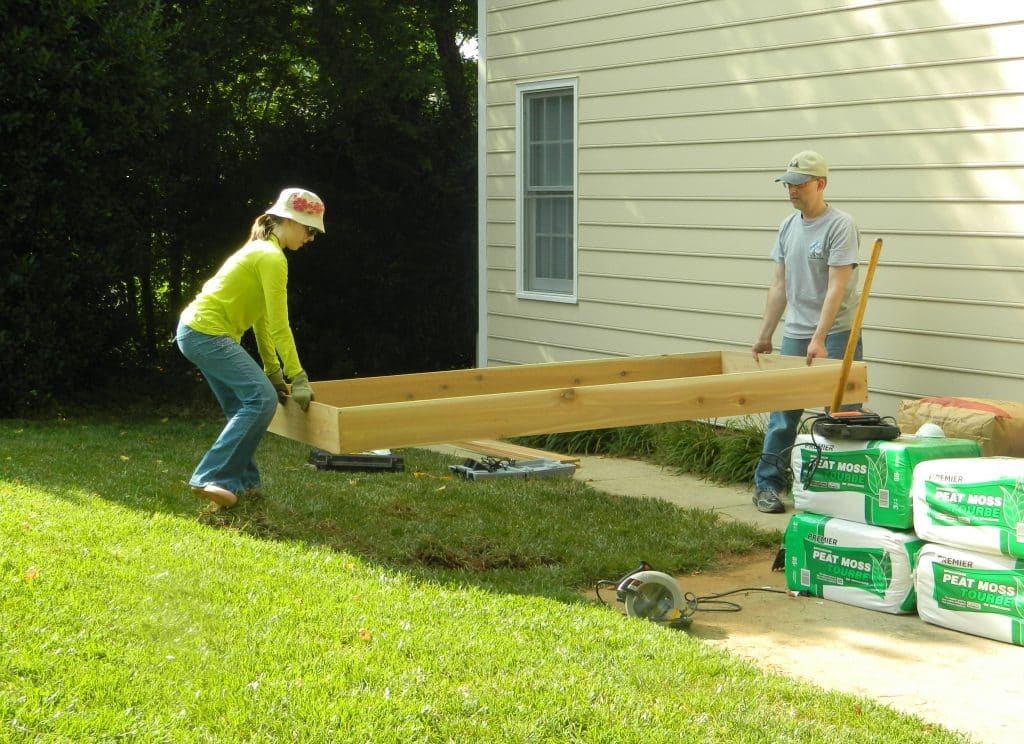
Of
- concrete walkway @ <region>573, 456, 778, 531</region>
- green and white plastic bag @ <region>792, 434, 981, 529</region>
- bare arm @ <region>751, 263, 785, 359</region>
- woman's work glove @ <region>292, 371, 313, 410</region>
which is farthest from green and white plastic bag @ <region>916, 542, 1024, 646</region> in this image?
woman's work glove @ <region>292, 371, 313, 410</region>

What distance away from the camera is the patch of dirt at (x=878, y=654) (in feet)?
15.1

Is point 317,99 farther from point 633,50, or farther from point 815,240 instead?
point 815,240

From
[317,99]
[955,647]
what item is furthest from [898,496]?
[317,99]

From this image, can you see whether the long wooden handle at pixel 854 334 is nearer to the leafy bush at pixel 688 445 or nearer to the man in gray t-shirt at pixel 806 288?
the man in gray t-shirt at pixel 806 288

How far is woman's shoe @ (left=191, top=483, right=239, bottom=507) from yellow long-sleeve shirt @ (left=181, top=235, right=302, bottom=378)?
2.21 feet

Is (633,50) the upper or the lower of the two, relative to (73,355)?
upper

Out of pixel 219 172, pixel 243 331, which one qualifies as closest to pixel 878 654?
pixel 243 331

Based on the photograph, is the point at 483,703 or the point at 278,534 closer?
the point at 483,703

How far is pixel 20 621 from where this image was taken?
4.89 meters

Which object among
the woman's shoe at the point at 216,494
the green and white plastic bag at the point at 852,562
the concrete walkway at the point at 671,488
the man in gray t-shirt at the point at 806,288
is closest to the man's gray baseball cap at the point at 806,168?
the man in gray t-shirt at the point at 806,288

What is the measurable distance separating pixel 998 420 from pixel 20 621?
4.86 metres

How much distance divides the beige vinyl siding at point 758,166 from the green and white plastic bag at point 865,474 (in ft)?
7.05

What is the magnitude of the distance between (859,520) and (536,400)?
160 centimetres

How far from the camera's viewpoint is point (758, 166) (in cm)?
942
